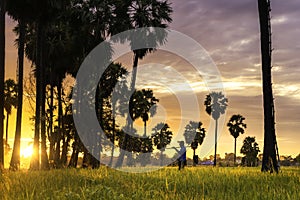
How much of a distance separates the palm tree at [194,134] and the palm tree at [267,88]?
3467 inches

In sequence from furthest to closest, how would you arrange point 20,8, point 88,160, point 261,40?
point 88,160
point 20,8
point 261,40

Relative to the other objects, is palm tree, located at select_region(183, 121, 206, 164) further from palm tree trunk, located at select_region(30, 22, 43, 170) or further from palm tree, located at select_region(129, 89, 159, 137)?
palm tree trunk, located at select_region(30, 22, 43, 170)

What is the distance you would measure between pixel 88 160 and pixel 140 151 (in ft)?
146

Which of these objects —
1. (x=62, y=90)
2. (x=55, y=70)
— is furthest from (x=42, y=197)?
(x=62, y=90)

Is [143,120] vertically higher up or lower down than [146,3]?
lower down

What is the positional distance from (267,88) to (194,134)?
297 ft

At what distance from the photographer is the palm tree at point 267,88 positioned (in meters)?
17.2

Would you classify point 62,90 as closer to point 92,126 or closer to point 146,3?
point 92,126

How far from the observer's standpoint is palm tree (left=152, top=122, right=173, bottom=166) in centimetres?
10019

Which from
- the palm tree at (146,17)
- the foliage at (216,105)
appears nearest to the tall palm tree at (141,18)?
the palm tree at (146,17)

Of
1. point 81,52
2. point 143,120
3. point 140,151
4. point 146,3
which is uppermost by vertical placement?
point 146,3

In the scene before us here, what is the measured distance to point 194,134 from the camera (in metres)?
108

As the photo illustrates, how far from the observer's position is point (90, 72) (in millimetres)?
35219

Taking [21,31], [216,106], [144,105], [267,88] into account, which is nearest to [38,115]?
[21,31]
